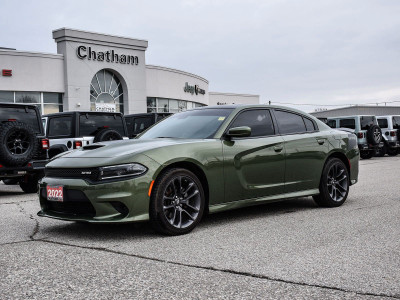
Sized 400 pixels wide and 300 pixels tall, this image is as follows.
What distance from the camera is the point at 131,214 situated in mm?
5078

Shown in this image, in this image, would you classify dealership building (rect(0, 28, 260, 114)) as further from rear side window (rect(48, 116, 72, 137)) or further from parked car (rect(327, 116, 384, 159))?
rear side window (rect(48, 116, 72, 137))

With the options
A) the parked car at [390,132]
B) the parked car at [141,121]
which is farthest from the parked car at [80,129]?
the parked car at [390,132]

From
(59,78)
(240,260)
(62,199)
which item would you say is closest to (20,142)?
(62,199)

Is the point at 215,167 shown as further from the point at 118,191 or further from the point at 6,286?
the point at 6,286

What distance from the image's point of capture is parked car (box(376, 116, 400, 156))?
23.2 meters

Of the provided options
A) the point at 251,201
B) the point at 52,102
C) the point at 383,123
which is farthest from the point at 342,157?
the point at 52,102

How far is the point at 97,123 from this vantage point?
11.9m

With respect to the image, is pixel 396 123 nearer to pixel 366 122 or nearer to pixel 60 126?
pixel 366 122

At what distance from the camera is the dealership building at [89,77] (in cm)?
3150

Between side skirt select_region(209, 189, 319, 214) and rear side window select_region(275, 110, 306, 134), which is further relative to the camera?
rear side window select_region(275, 110, 306, 134)

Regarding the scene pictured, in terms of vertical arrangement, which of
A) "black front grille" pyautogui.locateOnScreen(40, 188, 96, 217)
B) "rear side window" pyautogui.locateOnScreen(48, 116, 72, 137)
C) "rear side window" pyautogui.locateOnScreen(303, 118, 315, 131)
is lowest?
"black front grille" pyautogui.locateOnScreen(40, 188, 96, 217)

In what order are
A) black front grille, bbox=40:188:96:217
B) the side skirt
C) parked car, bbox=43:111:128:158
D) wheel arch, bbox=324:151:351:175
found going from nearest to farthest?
black front grille, bbox=40:188:96:217 < the side skirt < wheel arch, bbox=324:151:351:175 < parked car, bbox=43:111:128:158

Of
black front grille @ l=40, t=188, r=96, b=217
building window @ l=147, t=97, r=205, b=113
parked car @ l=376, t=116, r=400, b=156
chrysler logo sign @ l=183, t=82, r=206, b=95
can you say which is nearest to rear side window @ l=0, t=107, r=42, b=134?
black front grille @ l=40, t=188, r=96, b=217

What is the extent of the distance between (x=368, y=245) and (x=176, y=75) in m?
37.9
